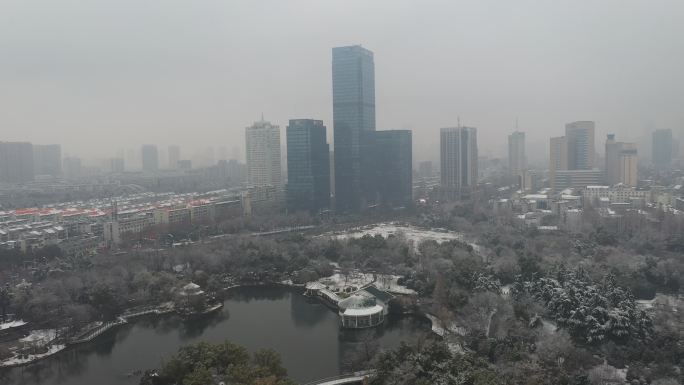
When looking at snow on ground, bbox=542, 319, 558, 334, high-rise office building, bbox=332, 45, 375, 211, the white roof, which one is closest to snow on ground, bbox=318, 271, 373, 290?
the white roof

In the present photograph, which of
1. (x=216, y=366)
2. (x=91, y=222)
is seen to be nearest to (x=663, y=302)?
(x=216, y=366)

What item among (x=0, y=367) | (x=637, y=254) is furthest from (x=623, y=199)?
(x=0, y=367)

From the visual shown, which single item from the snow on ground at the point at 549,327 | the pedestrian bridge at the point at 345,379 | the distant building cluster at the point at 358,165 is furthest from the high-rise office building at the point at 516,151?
the pedestrian bridge at the point at 345,379

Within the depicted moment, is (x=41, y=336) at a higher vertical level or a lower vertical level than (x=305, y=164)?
lower

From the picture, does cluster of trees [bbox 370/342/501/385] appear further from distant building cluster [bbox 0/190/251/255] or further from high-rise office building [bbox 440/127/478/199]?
high-rise office building [bbox 440/127/478/199]

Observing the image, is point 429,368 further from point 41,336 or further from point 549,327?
point 41,336
